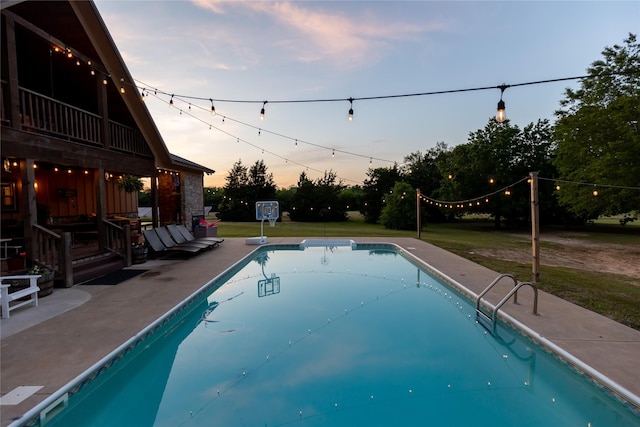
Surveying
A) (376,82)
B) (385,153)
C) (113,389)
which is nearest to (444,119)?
(376,82)

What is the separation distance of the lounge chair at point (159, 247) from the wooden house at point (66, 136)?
2.01 ft

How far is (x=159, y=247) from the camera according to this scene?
9797 millimetres

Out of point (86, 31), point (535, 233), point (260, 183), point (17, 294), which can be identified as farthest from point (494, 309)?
point (260, 183)

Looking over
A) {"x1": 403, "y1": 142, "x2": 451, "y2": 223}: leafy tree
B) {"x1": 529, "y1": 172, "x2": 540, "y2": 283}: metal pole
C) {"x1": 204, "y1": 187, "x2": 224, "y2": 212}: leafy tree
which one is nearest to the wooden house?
{"x1": 529, "y1": 172, "x2": 540, "y2": 283}: metal pole

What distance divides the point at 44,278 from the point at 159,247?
3.87 metres

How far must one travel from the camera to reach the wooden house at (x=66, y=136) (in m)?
6.14

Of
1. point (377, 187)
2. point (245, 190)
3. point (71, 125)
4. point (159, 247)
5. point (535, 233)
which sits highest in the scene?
point (71, 125)

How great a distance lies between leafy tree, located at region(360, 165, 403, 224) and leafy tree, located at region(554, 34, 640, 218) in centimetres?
1293

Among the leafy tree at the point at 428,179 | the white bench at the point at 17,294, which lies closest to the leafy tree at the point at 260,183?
the leafy tree at the point at 428,179

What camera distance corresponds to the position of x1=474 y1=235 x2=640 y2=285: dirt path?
34.9 ft

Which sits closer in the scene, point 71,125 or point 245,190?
point 71,125

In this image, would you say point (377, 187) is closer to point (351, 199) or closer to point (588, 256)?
point (351, 199)

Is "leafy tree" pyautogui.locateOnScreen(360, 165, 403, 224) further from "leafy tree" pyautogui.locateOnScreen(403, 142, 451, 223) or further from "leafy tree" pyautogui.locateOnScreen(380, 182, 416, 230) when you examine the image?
"leafy tree" pyautogui.locateOnScreen(380, 182, 416, 230)

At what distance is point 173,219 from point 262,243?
454cm
